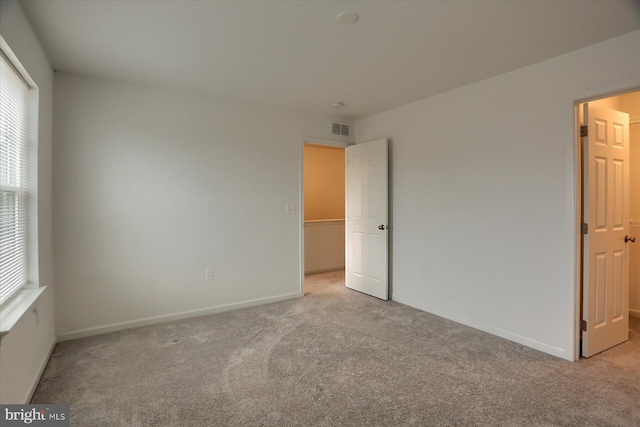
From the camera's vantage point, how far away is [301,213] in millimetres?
4402

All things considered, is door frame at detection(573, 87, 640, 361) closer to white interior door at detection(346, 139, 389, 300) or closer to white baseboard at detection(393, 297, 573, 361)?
white baseboard at detection(393, 297, 573, 361)

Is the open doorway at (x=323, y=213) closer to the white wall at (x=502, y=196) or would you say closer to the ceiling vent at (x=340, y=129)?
the ceiling vent at (x=340, y=129)

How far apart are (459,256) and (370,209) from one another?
1348mm

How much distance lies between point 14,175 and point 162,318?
1.92 m

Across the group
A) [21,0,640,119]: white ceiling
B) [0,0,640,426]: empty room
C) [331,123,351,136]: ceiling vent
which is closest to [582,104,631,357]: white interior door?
[0,0,640,426]: empty room

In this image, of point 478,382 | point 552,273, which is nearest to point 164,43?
point 478,382

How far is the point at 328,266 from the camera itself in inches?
244

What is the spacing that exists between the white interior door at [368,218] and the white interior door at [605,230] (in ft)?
6.68

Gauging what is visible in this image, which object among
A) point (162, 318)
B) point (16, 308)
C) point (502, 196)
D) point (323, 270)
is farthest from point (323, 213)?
point (16, 308)

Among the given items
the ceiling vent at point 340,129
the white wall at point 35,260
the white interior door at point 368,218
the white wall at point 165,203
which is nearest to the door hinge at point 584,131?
the white interior door at point 368,218

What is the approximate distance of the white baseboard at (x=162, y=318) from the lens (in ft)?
10.1

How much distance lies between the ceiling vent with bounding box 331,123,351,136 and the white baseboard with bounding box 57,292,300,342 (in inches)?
91.1

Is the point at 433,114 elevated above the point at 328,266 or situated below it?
above

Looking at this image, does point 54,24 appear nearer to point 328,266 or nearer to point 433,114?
point 433,114
